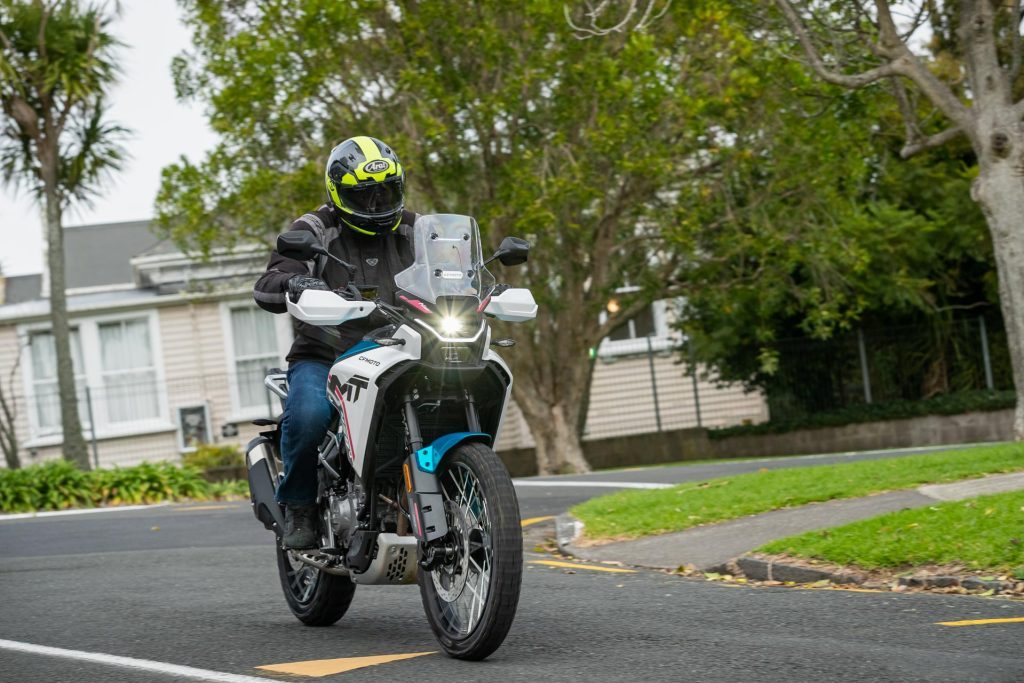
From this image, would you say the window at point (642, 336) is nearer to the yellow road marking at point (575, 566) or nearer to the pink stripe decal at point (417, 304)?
the yellow road marking at point (575, 566)

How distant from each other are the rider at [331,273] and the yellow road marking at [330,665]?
2.91 feet

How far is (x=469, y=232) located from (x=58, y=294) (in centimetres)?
1533

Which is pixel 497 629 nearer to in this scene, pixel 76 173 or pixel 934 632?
pixel 934 632

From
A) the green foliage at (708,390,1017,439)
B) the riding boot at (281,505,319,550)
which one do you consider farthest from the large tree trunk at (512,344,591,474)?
the riding boot at (281,505,319,550)

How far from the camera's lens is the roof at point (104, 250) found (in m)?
30.3

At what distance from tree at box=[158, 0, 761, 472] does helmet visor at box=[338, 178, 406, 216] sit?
11.7m

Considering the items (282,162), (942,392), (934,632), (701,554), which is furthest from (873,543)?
(942,392)

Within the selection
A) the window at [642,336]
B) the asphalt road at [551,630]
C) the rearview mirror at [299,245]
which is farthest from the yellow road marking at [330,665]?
the window at [642,336]

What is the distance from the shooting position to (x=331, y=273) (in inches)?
249

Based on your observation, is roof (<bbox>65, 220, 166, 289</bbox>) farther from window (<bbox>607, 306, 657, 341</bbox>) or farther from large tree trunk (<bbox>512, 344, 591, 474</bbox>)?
large tree trunk (<bbox>512, 344, 591, 474</bbox>)

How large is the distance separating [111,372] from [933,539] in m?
23.2

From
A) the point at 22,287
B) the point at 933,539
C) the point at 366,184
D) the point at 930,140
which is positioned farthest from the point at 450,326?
the point at 22,287

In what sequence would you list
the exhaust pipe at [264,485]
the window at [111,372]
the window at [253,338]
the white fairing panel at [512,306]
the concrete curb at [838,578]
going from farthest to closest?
the window at [253,338]
the window at [111,372]
the concrete curb at [838,578]
the exhaust pipe at [264,485]
the white fairing panel at [512,306]

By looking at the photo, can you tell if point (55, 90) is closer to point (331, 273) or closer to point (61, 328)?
point (61, 328)
